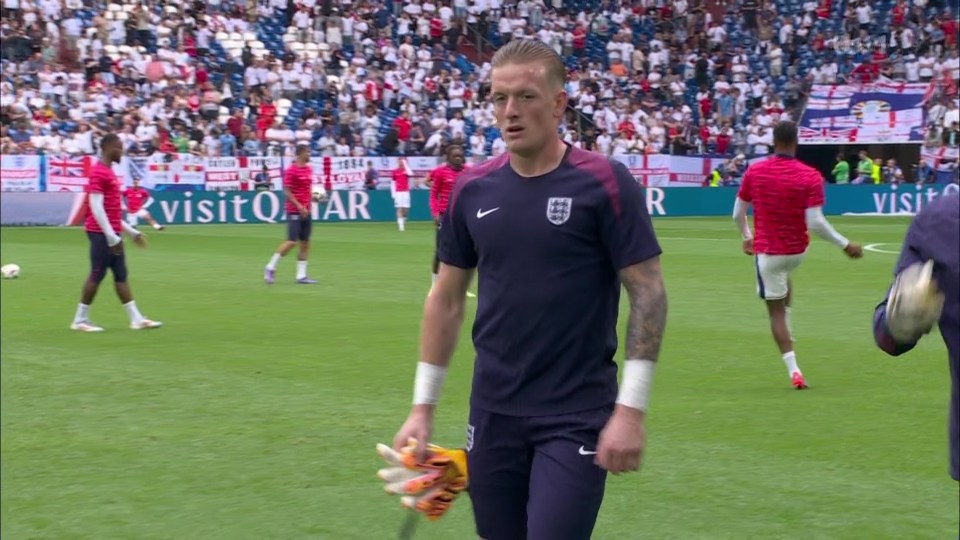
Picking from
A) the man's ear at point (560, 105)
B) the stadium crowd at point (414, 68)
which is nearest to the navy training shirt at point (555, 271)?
the man's ear at point (560, 105)

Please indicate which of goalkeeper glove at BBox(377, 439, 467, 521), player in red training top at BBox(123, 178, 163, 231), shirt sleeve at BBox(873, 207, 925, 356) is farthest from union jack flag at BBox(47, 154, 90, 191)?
shirt sleeve at BBox(873, 207, 925, 356)

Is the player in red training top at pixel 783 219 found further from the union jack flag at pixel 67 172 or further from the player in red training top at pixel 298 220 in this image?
the union jack flag at pixel 67 172

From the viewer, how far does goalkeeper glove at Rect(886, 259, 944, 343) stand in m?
3.26

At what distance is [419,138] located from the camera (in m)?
42.8

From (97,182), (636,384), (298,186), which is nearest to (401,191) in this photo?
(298,186)

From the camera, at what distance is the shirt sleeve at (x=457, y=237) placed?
4449mm

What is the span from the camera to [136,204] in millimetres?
22266

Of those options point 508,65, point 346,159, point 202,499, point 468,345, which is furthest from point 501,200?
point 346,159

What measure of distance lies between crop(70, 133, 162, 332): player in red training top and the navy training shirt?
34.1ft

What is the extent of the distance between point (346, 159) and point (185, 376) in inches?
1129

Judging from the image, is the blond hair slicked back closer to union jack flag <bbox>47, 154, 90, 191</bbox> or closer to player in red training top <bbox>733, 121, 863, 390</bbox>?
player in red training top <bbox>733, 121, 863, 390</bbox>

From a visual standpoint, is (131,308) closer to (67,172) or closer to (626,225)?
(626,225)

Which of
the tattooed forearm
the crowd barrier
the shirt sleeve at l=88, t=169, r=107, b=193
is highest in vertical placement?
the tattooed forearm

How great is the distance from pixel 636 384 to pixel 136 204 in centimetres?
1911
